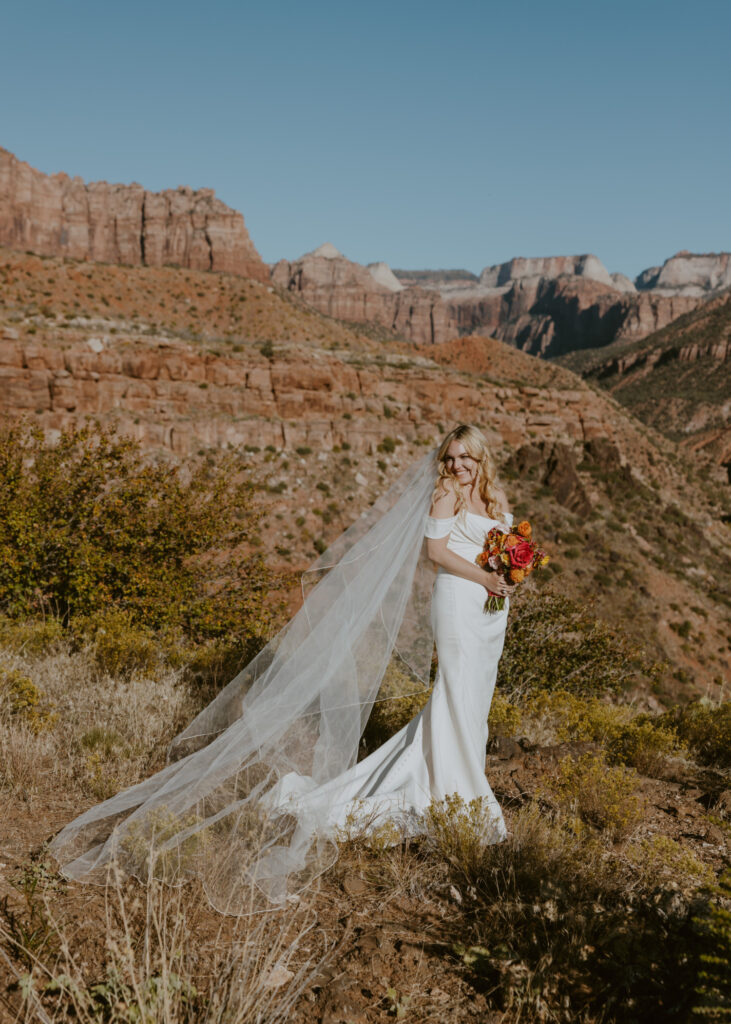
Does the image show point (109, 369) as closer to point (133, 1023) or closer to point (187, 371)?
point (187, 371)

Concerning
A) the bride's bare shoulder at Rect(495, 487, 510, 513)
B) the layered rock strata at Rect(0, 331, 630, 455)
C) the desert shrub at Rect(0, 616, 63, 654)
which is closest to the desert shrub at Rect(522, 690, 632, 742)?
the bride's bare shoulder at Rect(495, 487, 510, 513)

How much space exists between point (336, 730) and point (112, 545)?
569cm

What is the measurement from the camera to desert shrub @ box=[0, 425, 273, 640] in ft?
23.5

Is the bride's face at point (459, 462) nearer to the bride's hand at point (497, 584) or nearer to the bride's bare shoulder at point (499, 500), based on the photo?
the bride's bare shoulder at point (499, 500)

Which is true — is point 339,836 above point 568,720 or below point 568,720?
above

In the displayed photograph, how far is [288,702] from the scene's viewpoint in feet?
9.96

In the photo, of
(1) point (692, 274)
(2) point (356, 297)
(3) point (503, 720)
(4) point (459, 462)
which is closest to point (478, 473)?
(4) point (459, 462)

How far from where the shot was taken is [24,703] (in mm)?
3900

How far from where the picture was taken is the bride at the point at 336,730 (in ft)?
8.54

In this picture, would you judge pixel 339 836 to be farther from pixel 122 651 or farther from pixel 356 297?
pixel 356 297

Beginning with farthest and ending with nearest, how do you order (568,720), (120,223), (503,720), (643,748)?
(120,223), (568,720), (503,720), (643,748)

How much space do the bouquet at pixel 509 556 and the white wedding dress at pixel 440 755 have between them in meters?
0.13

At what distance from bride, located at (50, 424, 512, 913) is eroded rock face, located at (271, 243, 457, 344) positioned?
111 m

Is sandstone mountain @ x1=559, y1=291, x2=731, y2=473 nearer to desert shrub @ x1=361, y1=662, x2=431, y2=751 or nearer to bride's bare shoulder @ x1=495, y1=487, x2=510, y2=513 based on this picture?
desert shrub @ x1=361, y1=662, x2=431, y2=751
